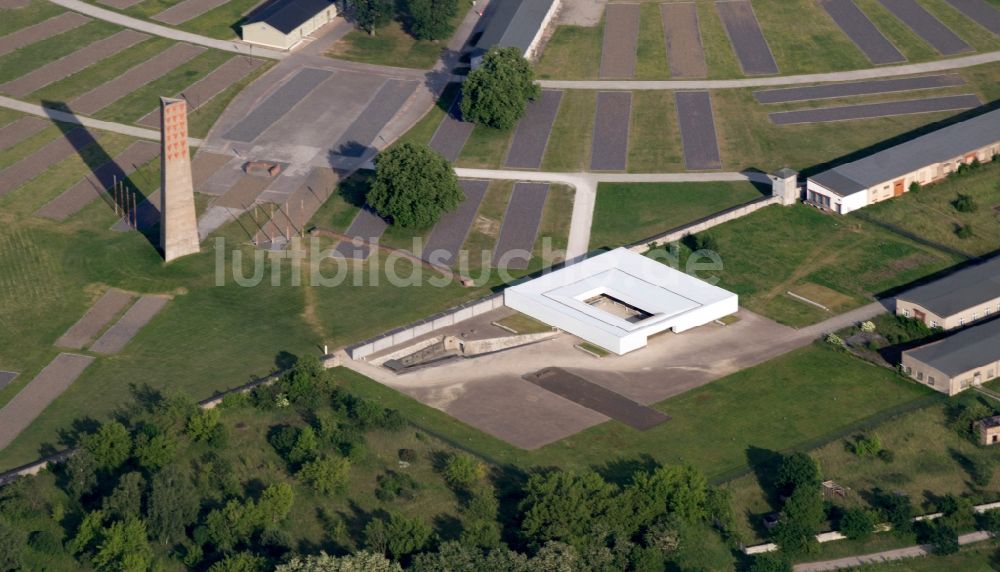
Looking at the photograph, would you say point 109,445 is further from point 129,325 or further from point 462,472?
point 462,472

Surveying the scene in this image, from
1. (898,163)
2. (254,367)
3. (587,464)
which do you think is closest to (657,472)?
(587,464)

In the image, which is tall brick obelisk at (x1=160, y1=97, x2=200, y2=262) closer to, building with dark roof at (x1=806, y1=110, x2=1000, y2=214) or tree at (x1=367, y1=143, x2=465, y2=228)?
tree at (x1=367, y1=143, x2=465, y2=228)

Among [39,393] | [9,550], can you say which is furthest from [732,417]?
[39,393]

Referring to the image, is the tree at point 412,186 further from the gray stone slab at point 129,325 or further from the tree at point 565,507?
the tree at point 565,507

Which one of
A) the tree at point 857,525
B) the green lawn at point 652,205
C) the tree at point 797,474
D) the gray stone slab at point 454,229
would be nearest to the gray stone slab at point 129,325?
the gray stone slab at point 454,229

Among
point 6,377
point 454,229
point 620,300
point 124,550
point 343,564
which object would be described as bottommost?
point 6,377

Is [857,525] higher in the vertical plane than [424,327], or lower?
lower

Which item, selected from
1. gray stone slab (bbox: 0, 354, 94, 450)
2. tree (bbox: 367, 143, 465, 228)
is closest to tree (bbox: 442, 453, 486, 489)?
gray stone slab (bbox: 0, 354, 94, 450)
